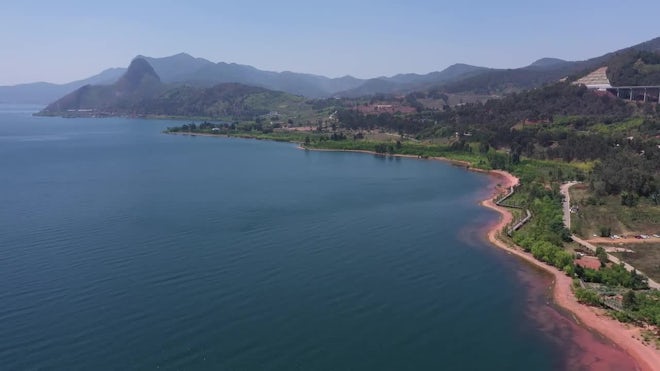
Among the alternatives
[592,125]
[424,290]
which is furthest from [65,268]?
[592,125]

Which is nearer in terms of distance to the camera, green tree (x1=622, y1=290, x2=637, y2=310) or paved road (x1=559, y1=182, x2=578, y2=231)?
green tree (x1=622, y1=290, x2=637, y2=310)

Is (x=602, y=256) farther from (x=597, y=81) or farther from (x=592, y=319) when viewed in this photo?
(x=597, y=81)

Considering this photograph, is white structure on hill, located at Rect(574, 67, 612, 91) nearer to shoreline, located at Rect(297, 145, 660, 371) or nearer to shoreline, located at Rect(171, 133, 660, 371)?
shoreline, located at Rect(171, 133, 660, 371)

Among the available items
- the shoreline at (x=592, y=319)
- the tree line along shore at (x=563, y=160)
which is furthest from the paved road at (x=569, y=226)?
the shoreline at (x=592, y=319)

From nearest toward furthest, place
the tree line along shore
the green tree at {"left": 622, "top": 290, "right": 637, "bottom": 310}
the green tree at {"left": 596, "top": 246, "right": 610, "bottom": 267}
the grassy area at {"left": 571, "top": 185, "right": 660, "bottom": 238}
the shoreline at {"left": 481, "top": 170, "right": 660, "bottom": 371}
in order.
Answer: the shoreline at {"left": 481, "top": 170, "right": 660, "bottom": 371}, the green tree at {"left": 622, "top": 290, "right": 637, "bottom": 310}, the tree line along shore, the green tree at {"left": 596, "top": 246, "right": 610, "bottom": 267}, the grassy area at {"left": 571, "top": 185, "right": 660, "bottom": 238}

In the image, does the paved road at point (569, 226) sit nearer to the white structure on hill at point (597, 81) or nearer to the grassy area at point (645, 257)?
the grassy area at point (645, 257)

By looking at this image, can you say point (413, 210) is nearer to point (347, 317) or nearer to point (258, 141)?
point (347, 317)

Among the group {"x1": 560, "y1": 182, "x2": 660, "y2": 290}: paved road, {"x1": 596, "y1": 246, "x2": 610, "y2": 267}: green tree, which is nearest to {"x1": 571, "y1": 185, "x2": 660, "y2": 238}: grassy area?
{"x1": 560, "y1": 182, "x2": 660, "y2": 290}: paved road

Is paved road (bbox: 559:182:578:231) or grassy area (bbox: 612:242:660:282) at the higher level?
paved road (bbox: 559:182:578:231)
